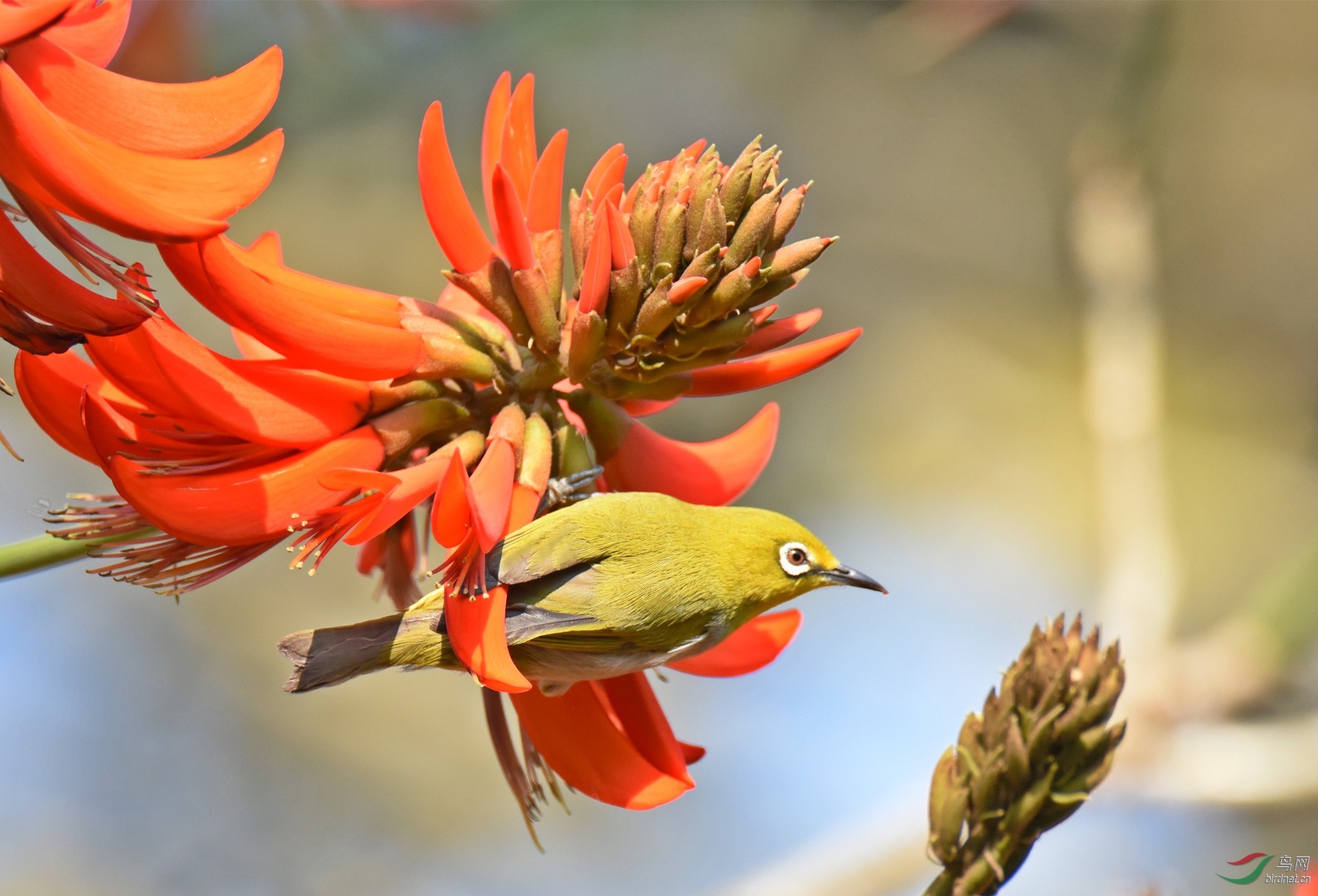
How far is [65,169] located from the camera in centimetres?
66

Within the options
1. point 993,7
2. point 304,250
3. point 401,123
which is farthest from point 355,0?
point 993,7

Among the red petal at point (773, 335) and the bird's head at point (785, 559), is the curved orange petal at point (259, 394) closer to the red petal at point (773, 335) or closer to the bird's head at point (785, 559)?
the red petal at point (773, 335)

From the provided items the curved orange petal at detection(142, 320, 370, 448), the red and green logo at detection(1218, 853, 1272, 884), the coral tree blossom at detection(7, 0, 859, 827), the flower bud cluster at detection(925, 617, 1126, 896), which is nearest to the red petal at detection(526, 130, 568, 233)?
the coral tree blossom at detection(7, 0, 859, 827)

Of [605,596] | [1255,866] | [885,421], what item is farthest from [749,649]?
[885,421]

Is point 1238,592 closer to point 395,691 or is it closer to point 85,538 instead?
point 395,691

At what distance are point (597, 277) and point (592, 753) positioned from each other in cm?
45

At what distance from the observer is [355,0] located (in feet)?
11.8

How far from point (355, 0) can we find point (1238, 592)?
529 cm

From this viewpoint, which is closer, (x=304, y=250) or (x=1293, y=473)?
(x=304, y=250)

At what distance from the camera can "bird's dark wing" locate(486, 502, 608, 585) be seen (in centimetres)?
100

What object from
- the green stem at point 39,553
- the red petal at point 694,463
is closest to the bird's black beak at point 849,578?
the red petal at point 694,463

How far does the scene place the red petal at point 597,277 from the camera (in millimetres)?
901

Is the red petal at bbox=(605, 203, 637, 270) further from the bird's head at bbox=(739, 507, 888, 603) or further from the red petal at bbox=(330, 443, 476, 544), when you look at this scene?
the bird's head at bbox=(739, 507, 888, 603)

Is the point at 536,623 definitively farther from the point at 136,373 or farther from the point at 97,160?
the point at 97,160
